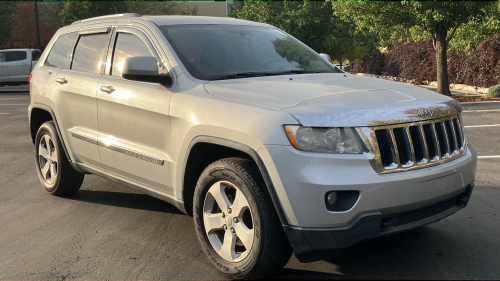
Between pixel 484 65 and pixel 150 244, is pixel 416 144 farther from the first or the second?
pixel 484 65

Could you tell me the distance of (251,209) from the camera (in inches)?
132

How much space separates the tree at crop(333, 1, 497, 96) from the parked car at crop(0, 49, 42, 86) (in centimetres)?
1494

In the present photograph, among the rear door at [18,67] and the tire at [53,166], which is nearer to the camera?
the tire at [53,166]

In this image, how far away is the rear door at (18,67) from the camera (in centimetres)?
2389

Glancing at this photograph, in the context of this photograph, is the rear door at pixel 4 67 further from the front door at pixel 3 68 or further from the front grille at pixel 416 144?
the front grille at pixel 416 144

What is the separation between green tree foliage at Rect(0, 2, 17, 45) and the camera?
110ft

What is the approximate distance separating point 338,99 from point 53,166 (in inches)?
145

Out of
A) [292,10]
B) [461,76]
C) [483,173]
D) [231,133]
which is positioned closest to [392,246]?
[231,133]

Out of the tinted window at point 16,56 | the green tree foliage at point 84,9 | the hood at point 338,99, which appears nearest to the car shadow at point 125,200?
the hood at point 338,99

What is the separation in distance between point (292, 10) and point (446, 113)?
26.9 metres

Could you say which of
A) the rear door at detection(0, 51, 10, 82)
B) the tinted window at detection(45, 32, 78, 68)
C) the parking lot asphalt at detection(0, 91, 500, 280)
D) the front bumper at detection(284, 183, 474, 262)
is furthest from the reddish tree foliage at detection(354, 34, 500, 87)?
the rear door at detection(0, 51, 10, 82)

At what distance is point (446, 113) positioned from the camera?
364 centimetres

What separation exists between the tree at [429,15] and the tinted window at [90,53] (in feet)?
34.7

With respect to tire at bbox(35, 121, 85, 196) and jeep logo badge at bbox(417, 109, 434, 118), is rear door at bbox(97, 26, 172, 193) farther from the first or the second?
jeep logo badge at bbox(417, 109, 434, 118)
